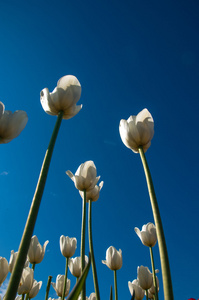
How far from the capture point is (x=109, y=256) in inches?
180

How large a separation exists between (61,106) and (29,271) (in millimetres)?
2536

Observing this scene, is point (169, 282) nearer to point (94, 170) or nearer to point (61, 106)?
point (61, 106)

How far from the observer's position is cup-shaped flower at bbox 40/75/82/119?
2.29 metres

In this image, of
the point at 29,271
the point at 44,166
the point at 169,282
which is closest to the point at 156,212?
the point at 169,282

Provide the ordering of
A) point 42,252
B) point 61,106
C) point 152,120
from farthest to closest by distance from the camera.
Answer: point 42,252 → point 152,120 → point 61,106

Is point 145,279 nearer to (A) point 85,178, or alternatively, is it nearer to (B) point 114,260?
(B) point 114,260

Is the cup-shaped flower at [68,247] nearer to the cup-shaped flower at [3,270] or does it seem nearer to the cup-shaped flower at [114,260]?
the cup-shaped flower at [114,260]

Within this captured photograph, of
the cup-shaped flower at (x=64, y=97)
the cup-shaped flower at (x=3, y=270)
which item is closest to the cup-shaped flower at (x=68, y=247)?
the cup-shaped flower at (x=3, y=270)

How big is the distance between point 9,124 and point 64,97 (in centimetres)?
55

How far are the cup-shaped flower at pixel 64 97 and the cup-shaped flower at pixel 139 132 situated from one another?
0.56 meters

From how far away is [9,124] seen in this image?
2.11 m

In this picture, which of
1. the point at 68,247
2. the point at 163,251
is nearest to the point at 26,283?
the point at 68,247

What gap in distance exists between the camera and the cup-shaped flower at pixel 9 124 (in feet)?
6.85

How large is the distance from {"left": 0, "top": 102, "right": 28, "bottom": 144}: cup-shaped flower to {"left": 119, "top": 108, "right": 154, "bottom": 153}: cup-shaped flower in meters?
1.01
